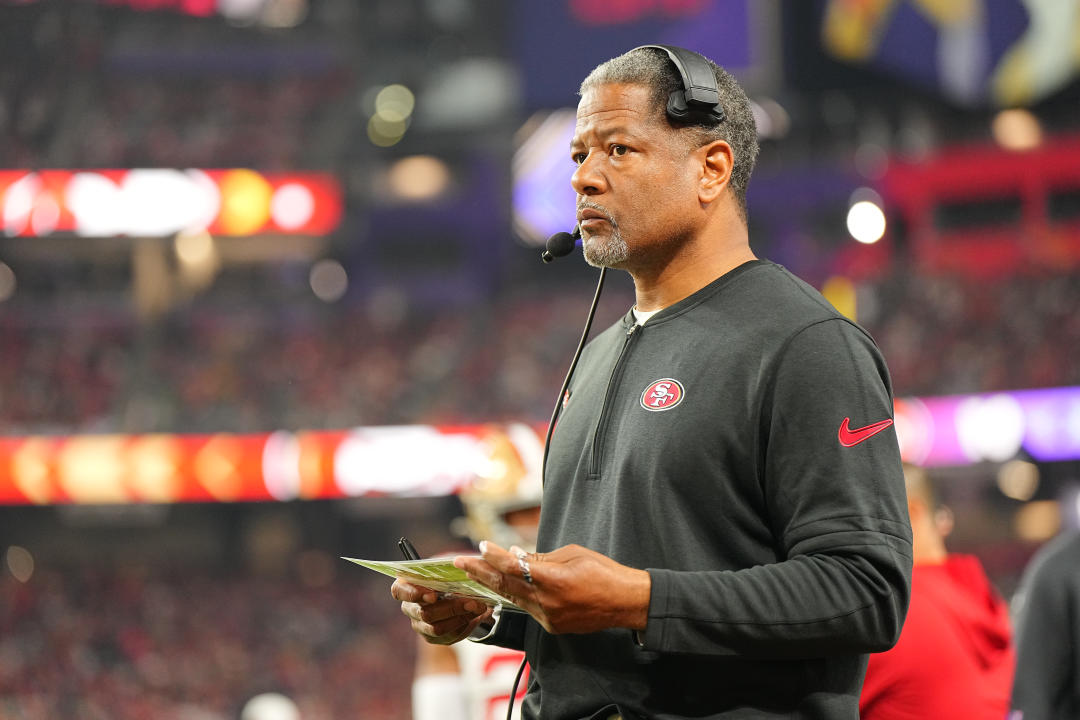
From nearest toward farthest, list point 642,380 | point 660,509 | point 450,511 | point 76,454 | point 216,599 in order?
1. point 660,509
2. point 642,380
3. point 76,454
4. point 216,599
5. point 450,511

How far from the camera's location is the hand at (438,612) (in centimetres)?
206

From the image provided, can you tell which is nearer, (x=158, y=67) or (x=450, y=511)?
(x=450, y=511)

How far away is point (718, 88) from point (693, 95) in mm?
94

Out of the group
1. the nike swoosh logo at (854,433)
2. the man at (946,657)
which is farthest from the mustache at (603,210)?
the man at (946,657)

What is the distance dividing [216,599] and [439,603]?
21.3 metres

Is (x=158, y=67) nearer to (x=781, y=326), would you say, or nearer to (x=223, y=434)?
(x=223, y=434)

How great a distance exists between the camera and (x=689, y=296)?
2.06m

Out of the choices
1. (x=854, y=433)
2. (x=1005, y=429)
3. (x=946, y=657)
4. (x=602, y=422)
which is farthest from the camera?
(x=1005, y=429)

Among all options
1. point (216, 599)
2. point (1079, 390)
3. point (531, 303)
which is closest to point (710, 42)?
point (531, 303)

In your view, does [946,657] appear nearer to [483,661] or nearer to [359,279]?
[483,661]

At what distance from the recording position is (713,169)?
6.79ft

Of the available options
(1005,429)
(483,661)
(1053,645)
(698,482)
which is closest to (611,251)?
(698,482)

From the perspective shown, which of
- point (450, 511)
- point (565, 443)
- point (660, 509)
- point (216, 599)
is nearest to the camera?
point (660, 509)

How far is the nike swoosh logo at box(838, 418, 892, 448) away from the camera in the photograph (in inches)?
68.8
